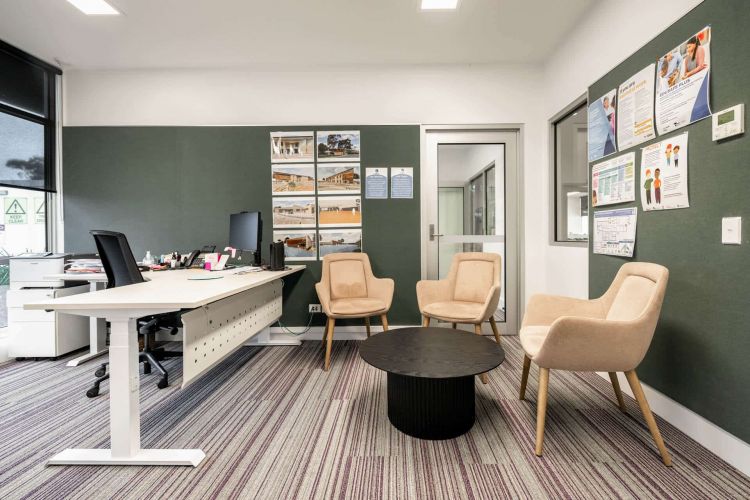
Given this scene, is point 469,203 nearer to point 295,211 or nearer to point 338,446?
point 295,211

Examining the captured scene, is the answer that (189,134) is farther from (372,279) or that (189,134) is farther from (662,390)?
(662,390)

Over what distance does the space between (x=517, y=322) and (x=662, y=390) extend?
1.68 m

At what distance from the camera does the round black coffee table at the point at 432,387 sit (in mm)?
1696

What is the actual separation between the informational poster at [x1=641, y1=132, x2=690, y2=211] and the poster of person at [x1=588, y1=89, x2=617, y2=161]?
368 mm

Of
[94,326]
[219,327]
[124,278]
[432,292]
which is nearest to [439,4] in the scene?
[432,292]

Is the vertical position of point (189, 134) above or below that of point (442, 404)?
Answer: above

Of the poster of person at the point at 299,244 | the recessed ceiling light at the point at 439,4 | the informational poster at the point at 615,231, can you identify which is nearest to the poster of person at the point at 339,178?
the poster of person at the point at 299,244

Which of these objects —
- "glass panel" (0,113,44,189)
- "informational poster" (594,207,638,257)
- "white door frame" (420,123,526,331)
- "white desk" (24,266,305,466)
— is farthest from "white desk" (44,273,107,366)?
"informational poster" (594,207,638,257)

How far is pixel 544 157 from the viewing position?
348 centimetres

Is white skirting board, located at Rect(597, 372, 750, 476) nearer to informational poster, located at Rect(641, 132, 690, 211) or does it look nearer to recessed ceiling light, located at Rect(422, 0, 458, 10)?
informational poster, located at Rect(641, 132, 690, 211)

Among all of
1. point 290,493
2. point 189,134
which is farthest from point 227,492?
point 189,134

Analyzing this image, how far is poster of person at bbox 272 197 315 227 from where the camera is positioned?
3.54 metres

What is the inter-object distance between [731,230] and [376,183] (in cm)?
264

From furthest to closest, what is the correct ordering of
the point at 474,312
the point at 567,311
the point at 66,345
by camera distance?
the point at 66,345 → the point at 474,312 → the point at 567,311
